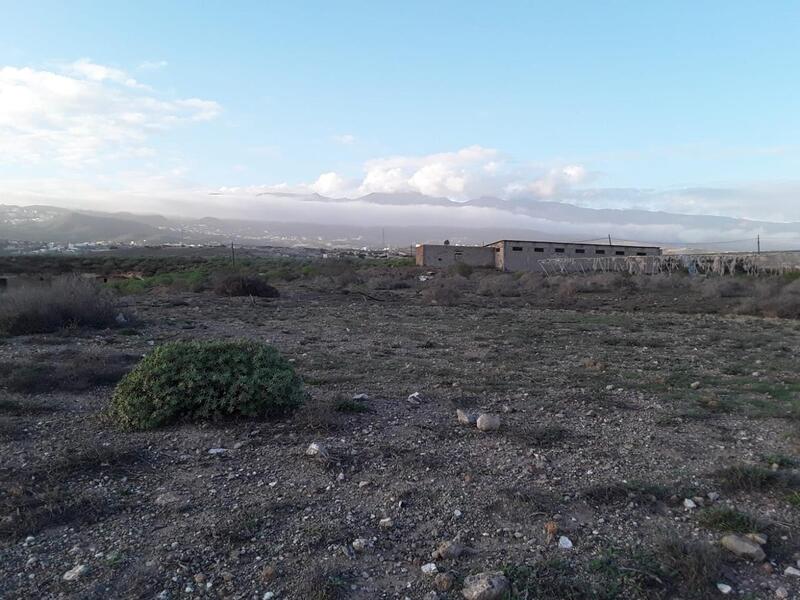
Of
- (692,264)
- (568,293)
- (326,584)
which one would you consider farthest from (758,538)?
(692,264)

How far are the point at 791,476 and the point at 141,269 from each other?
180 ft

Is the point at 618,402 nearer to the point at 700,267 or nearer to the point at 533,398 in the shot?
the point at 533,398

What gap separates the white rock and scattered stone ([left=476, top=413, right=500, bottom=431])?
2795 mm

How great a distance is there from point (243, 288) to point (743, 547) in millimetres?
23588

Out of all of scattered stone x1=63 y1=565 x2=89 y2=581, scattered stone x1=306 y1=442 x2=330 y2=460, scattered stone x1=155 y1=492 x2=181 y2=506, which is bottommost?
scattered stone x1=63 y1=565 x2=89 y2=581

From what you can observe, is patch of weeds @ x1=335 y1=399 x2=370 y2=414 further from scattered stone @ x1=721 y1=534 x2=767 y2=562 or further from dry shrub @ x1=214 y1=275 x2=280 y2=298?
dry shrub @ x1=214 y1=275 x2=280 y2=298

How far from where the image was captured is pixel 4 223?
642 feet

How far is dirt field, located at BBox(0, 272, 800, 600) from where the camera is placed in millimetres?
3596

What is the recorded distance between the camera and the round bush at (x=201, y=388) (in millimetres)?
6273

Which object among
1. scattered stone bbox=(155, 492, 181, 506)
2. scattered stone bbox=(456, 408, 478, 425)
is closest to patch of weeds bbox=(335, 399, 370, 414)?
scattered stone bbox=(456, 408, 478, 425)

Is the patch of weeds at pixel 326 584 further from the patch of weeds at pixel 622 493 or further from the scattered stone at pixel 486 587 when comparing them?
the patch of weeds at pixel 622 493

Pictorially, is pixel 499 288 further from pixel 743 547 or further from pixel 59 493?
pixel 59 493

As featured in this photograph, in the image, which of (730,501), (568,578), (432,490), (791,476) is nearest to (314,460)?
(432,490)

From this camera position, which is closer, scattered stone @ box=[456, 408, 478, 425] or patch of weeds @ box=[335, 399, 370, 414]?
scattered stone @ box=[456, 408, 478, 425]
